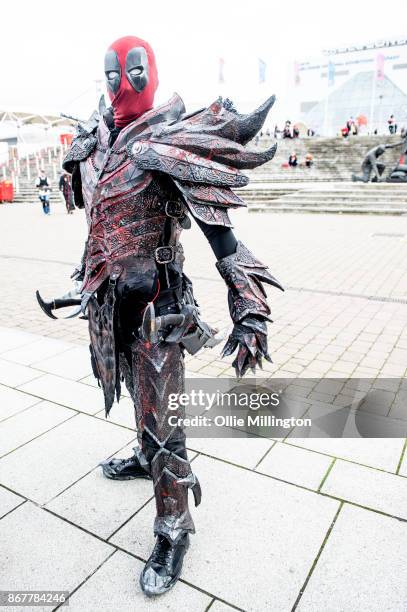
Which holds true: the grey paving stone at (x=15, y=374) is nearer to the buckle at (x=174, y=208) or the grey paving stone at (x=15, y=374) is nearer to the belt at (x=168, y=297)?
the belt at (x=168, y=297)

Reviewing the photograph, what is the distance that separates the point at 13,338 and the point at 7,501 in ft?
9.84

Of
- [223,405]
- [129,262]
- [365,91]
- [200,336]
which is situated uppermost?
[365,91]

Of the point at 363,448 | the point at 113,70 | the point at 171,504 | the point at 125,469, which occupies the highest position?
the point at 113,70

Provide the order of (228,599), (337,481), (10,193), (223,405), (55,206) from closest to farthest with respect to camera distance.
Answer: (228,599)
(337,481)
(223,405)
(55,206)
(10,193)

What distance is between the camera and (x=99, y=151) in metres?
2.15

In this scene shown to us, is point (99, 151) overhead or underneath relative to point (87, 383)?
overhead

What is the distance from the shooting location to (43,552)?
88.1 inches

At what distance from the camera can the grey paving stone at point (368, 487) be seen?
253 cm

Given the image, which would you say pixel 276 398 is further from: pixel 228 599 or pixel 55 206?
pixel 55 206

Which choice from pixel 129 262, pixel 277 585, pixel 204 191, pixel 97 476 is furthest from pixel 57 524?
pixel 204 191

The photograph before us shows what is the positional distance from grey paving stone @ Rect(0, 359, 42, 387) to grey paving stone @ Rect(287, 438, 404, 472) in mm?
2479

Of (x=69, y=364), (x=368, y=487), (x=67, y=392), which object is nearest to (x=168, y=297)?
(x=368, y=487)

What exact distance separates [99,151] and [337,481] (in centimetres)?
231

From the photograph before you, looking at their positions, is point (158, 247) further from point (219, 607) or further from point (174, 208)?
point (219, 607)
